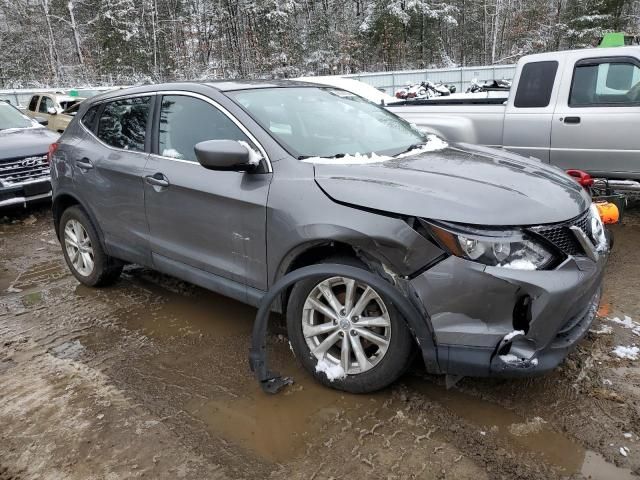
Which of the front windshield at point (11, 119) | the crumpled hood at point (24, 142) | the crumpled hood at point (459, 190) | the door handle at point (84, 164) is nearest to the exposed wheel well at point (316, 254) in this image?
the crumpled hood at point (459, 190)

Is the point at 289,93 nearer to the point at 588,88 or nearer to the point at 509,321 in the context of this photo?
the point at 509,321

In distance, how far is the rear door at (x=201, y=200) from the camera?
123 inches

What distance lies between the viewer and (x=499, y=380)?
3000mm

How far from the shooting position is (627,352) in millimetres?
3232

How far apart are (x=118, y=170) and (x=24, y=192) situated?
14.0 ft

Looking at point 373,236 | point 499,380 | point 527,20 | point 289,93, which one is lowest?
point 499,380

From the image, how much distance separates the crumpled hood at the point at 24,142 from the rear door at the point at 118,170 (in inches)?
145

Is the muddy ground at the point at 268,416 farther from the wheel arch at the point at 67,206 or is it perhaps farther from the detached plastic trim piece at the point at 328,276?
the wheel arch at the point at 67,206

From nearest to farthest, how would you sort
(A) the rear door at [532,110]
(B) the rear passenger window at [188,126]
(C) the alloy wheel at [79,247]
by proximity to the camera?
1. (B) the rear passenger window at [188,126]
2. (C) the alloy wheel at [79,247]
3. (A) the rear door at [532,110]

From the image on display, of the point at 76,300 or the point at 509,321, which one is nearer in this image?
the point at 509,321

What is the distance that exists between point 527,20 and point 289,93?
40.8 meters

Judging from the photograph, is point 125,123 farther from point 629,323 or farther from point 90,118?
point 629,323

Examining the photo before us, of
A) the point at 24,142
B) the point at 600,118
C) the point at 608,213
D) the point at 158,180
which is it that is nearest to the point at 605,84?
the point at 600,118

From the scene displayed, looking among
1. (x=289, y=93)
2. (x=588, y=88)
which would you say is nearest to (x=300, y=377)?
(x=289, y=93)
